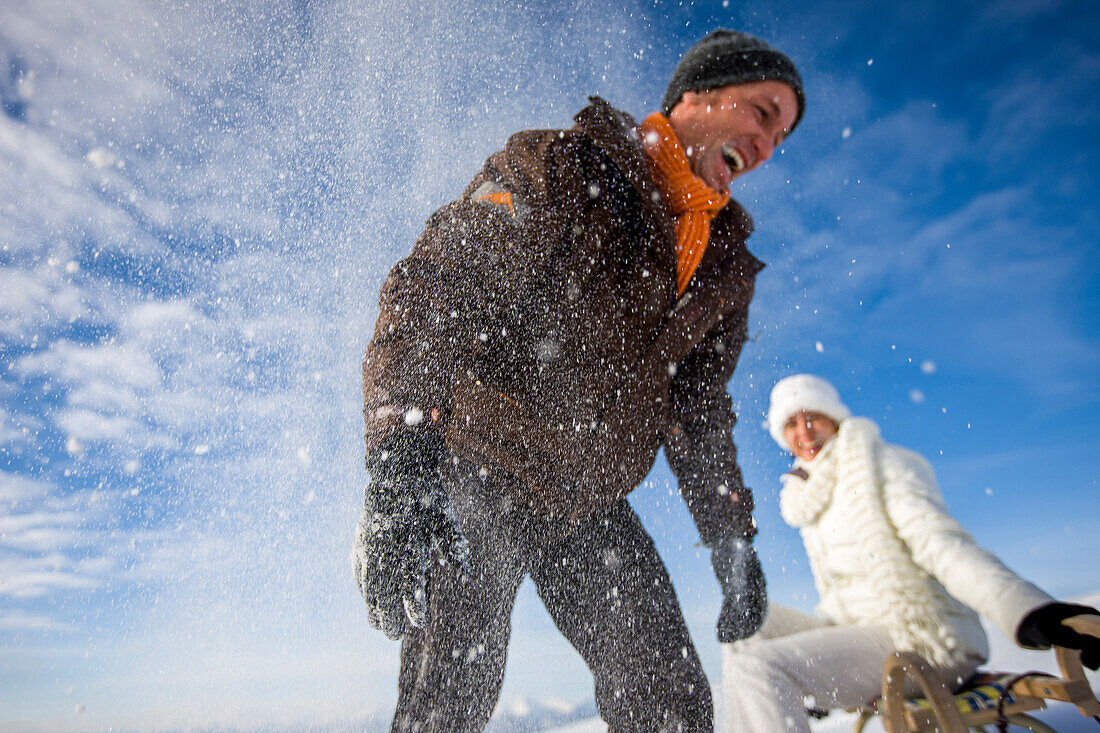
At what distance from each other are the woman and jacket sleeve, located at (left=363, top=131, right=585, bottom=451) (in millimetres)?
2289

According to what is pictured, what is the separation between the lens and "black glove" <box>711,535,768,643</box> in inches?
69.3

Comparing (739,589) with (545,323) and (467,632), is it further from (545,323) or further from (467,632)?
(545,323)

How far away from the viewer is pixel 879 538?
273cm

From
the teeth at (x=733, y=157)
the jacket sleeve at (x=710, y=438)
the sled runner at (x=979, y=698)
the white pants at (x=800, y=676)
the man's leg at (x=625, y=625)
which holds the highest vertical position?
the teeth at (x=733, y=157)

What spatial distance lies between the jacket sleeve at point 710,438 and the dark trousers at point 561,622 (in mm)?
322

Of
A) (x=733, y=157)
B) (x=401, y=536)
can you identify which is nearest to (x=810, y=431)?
(x=733, y=157)

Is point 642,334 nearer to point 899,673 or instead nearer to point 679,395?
point 679,395

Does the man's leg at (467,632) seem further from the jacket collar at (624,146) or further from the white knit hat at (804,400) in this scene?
the white knit hat at (804,400)

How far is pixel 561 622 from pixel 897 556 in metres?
2.13

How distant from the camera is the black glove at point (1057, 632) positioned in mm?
1717

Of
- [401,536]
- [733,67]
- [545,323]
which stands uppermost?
[733,67]

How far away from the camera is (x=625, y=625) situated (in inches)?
55.4

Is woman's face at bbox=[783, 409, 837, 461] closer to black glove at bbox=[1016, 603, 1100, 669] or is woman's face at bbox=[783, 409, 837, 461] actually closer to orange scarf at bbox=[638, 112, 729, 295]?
black glove at bbox=[1016, 603, 1100, 669]

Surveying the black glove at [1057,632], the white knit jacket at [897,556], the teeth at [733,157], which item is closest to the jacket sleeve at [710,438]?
the teeth at [733,157]
